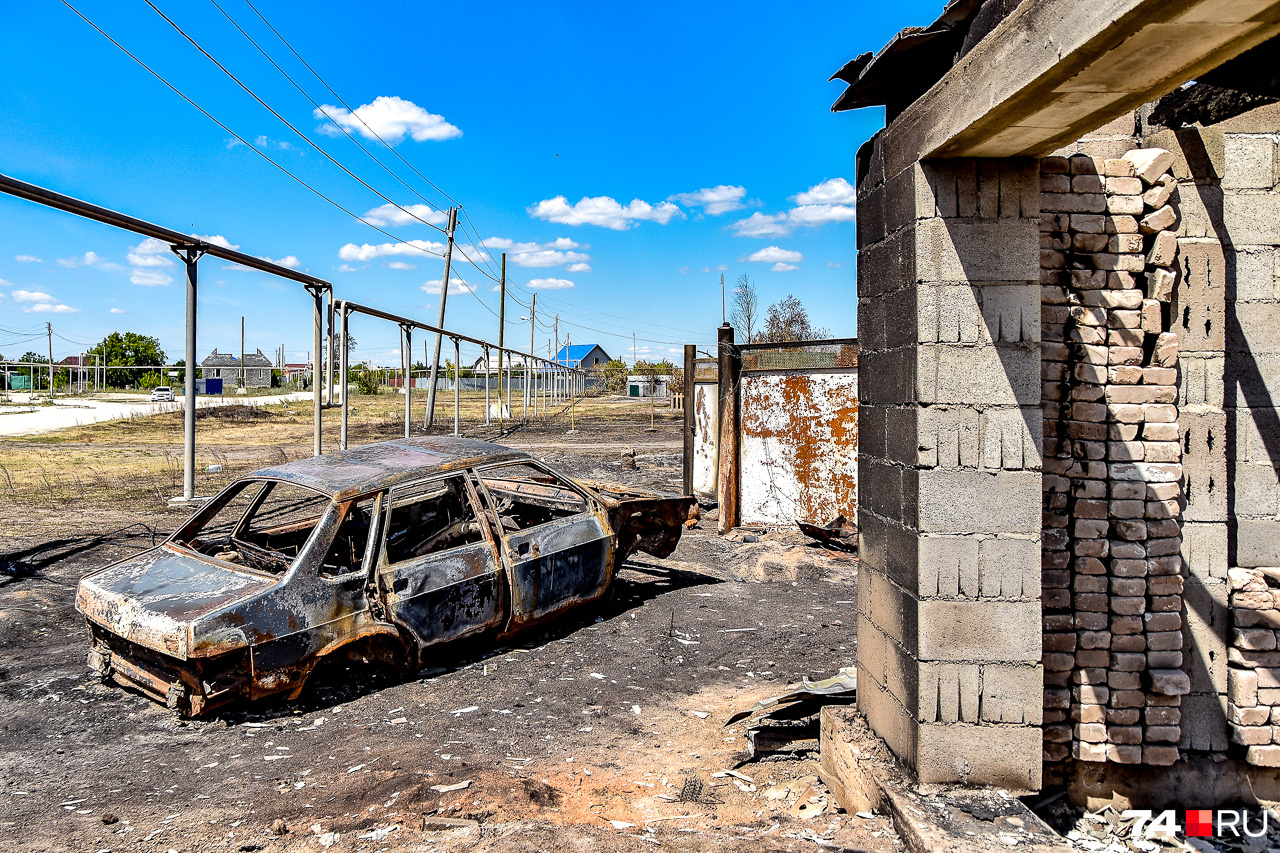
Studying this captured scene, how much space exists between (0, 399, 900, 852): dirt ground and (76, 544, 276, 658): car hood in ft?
1.92

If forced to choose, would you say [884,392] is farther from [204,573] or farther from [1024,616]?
[204,573]

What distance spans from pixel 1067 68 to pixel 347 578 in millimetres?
4343

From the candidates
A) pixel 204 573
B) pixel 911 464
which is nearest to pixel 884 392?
pixel 911 464

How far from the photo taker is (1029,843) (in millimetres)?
2785

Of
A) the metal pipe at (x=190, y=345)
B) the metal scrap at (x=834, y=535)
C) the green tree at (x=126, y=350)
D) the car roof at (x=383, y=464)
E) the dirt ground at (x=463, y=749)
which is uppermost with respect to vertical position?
the green tree at (x=126, y=350)

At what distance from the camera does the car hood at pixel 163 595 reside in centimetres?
404

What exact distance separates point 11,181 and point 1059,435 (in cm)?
772

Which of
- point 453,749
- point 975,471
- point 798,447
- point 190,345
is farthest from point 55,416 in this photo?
point 975,471

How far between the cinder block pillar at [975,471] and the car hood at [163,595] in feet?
11.8

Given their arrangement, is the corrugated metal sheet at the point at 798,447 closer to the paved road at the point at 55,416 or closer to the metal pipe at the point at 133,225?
the metal pipe at the point at 133,225

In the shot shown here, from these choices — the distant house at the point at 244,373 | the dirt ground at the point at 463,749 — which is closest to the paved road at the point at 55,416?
the dirt ground at the point at 463,749

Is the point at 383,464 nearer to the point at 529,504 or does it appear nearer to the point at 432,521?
the point at 432,521

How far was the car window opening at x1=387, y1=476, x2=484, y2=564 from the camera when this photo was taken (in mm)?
5402

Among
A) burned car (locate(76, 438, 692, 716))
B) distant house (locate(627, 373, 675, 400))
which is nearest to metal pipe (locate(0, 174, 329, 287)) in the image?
burned car (locate(76, 438, 692, 716))
